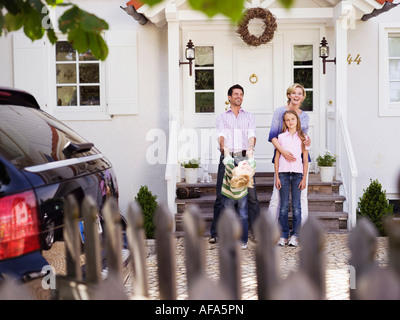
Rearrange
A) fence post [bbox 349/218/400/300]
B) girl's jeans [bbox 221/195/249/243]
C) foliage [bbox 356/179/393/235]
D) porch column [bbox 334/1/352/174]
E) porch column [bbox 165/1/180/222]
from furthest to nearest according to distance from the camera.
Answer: porch column [bbox 334/1/352/174] < porch column [bbox 165/1/180/222] < foliage [bbox 356/179/393/235] < girl's jeans [bbox 221/195/249/243] < fence post [bbox 349/218/400/300]

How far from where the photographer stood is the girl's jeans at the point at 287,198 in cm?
808

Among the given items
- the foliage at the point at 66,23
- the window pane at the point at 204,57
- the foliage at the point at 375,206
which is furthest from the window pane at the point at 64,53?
the foliage at the point at 66,23

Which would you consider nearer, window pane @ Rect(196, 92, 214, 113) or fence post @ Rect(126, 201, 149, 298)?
fence post @ Rect(126, 201, 149, 298)

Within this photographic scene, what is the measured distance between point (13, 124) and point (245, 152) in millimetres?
5214

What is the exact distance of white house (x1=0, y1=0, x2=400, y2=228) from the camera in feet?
34.0

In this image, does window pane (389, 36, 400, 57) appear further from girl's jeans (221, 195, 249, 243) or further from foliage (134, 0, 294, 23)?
foliage (134, 0, 294, 23)

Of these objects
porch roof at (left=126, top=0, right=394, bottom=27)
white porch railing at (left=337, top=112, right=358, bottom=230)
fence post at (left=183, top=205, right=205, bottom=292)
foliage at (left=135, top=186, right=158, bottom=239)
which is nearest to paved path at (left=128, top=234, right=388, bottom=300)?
white porch railing at (left=337, top=112, right=358, bottom=230)

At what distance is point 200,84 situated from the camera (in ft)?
34.6

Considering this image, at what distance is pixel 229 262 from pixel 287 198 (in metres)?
6.27

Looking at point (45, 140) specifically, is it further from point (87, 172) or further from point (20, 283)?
point (20, 283)

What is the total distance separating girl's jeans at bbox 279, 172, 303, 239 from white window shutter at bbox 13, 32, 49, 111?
4.36 meters

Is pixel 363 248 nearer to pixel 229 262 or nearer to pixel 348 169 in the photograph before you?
pixel 229 262

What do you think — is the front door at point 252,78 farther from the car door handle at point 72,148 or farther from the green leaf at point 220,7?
the green leaf at point 220,7

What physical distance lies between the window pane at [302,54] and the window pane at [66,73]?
11.8 feet
